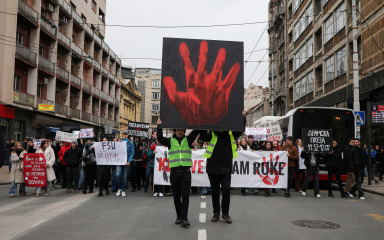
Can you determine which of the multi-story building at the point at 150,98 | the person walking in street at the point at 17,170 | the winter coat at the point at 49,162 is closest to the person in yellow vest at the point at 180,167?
the winter coat at the point at 49,162

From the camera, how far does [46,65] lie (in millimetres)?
32031

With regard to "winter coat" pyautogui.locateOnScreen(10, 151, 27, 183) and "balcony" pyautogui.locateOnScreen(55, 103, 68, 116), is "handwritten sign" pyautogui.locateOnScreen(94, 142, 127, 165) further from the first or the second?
"balcony" pyautogui.locateOnScreen(55, 103, 68, 116)

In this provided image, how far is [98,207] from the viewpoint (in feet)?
30.3

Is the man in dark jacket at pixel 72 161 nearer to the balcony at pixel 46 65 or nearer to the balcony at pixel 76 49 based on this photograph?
the balcony at pixel 46 65

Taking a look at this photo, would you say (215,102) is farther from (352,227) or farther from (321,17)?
(321,17)

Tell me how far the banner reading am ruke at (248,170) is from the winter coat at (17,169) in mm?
4092

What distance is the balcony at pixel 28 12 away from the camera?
27434 millimetres

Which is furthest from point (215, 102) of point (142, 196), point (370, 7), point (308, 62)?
point (308, 62)

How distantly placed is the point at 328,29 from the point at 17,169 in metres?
25.8

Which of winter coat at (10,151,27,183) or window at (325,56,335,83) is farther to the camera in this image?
window at (325,56,335,83)

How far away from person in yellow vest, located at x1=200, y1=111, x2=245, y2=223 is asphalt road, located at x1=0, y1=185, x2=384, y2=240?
352 millimetres

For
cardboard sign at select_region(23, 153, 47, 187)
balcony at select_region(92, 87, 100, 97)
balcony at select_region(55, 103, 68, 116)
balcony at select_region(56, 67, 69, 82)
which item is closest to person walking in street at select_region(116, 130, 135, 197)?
cardboard sign at select_region(23, 153, 47, 187)

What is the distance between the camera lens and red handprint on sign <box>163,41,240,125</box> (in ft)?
22.6

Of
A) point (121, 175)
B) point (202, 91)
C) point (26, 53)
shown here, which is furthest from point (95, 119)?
point (202, 91)
